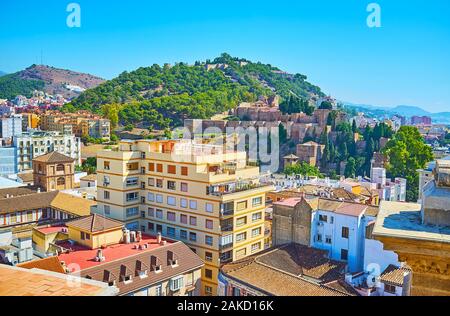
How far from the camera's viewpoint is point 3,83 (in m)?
74.4

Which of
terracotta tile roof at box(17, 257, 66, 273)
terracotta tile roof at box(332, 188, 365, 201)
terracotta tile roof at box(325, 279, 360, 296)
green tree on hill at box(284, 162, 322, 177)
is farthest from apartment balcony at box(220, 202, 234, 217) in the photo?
green tree on hill at box(284, 162, 322, 177)

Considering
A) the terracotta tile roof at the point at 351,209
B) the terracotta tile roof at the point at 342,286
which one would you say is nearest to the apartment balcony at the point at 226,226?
the terracotta tile roof at the point at 342,286

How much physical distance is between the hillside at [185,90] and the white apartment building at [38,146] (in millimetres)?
15922

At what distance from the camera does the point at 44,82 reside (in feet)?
291

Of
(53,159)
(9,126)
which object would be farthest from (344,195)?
(9,126)

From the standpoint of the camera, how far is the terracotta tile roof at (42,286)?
2842mm

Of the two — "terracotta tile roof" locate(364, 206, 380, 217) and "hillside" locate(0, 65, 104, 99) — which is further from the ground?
"hillside" locate(0, 65, 104, 99)

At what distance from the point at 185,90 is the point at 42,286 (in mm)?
67940

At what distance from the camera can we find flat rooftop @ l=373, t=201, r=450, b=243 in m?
2.19

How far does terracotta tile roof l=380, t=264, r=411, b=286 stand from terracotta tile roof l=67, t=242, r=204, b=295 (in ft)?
16.8

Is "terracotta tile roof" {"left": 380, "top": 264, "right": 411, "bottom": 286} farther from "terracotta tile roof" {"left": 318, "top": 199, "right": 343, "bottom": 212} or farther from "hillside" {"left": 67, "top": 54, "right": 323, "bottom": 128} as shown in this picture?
"hillside" {"left": 67, "top": 54, "right": 323, "bottom": 128}

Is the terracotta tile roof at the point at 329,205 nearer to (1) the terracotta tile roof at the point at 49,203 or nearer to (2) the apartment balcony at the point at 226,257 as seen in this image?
(2) the apartment balcony at the point at 226,257
